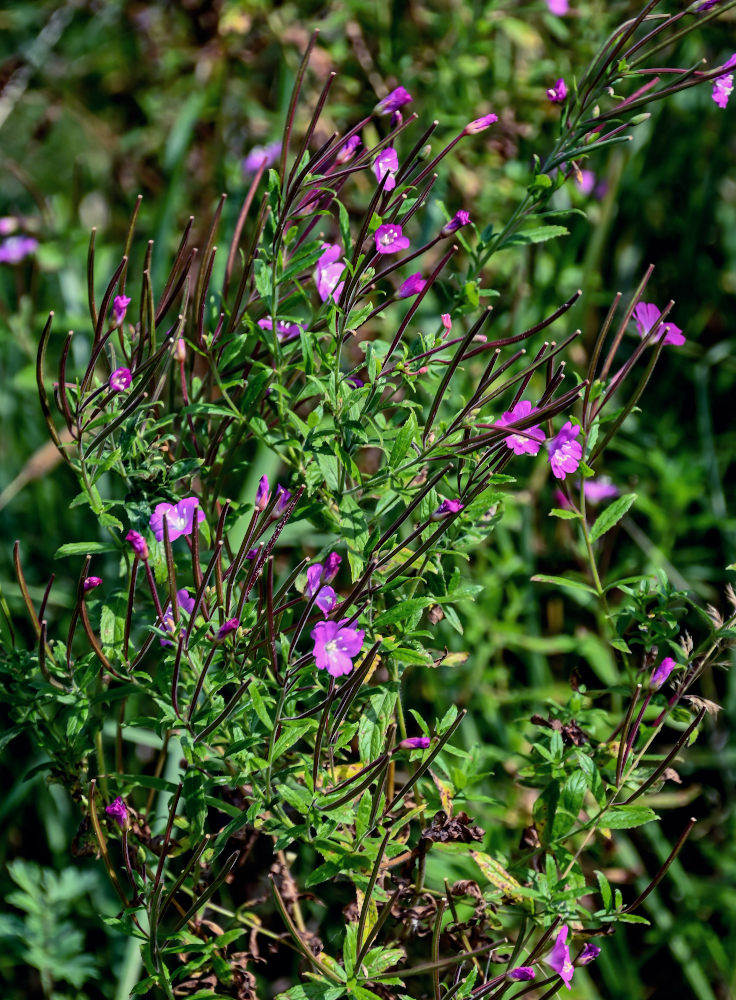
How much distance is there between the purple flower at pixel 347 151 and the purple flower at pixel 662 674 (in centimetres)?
60

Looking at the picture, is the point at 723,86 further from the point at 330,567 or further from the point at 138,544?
the point at 138,544

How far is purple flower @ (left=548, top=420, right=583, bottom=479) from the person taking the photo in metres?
0.94

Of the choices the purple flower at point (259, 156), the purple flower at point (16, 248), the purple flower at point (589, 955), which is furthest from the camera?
the purple flower at point (259, 156)

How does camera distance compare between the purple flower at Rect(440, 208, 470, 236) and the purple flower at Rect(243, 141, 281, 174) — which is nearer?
the purple flower at Rect(440, 208, 470, 236)

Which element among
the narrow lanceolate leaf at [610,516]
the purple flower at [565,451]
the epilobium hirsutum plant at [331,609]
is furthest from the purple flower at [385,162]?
the narrow lanceolate leaf at [610,516]

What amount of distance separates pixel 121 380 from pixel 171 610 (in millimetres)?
213

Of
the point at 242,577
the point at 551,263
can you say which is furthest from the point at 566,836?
the point at 551,263

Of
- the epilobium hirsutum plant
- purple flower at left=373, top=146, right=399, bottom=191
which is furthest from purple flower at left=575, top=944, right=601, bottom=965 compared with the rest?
purple flower at left=373, top=146, right=399, bottom=191

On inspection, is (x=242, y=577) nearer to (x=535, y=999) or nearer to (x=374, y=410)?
(x=374, y=410)

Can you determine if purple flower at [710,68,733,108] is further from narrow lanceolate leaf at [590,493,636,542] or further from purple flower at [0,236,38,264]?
purple flower at [0,236,38,264]

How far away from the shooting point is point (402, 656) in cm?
86

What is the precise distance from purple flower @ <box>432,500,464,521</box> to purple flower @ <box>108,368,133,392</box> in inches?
11.8

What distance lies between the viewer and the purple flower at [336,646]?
789 millimetres

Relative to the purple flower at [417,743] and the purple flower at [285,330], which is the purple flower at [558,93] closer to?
the purple flower at [285,330]
